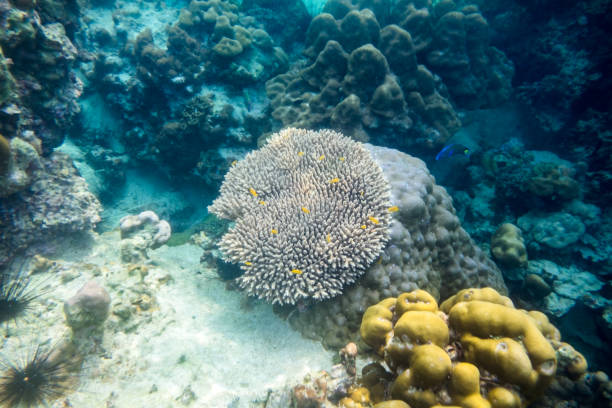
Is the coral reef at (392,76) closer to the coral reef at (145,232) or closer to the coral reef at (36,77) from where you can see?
the coral reef at (145,232)

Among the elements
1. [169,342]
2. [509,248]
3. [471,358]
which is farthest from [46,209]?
[509,248]

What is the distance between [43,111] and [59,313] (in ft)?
13.5

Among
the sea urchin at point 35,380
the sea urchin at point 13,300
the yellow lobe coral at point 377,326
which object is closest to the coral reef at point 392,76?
the yellow lobe coral at point 377,326

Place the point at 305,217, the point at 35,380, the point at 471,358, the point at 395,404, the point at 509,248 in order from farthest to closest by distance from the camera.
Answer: the point at 509,248, the point at 305,217, the point at 35,380, the point at 471,358, the point at 395,404

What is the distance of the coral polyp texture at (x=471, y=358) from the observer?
221 centimetres

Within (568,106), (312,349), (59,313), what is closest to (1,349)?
(59,313)

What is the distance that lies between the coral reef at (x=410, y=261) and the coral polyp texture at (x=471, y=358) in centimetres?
105

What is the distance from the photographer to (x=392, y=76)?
6.78 metres

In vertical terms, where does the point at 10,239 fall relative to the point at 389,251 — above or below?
below

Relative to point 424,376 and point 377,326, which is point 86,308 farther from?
point 424,376

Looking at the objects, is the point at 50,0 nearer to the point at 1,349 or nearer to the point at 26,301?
the point at 26,301

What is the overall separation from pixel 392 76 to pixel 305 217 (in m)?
4.92

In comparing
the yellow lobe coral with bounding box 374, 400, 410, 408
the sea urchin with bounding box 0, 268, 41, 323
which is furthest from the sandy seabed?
the yellow lobe coral with bounding box 374, 400, 410, 408

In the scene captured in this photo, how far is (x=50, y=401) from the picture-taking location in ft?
9.75
